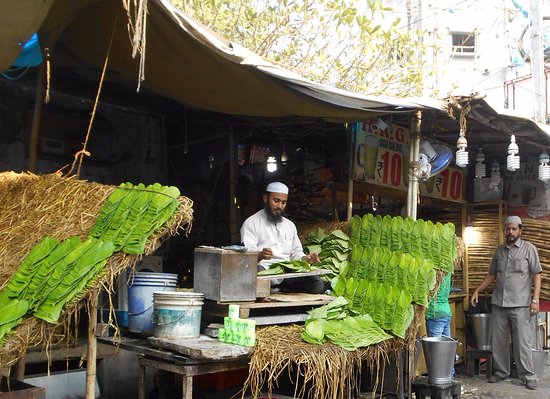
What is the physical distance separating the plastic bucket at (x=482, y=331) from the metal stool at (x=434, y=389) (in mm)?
2627

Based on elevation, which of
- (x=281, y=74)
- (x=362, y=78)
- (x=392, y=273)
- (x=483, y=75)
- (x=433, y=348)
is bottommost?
(x=433, y=348)

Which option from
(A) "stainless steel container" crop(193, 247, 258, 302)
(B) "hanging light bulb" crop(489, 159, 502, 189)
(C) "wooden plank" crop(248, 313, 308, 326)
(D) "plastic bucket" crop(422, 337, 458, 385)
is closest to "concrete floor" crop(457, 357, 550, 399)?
(D) "plastic bucket" crop(422, 337, 458, 385)

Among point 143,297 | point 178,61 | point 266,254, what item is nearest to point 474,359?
point 266,254

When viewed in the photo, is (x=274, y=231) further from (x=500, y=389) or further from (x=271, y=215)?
(x=500, y=389)

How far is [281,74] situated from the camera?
473 cm

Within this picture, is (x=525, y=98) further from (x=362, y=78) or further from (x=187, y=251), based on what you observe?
(x=187, y=251)

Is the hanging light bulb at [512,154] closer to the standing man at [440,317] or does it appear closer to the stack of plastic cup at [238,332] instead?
the standing man at [440,317]

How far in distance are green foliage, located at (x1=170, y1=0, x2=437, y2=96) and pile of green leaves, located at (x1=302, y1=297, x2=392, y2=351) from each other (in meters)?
8.09

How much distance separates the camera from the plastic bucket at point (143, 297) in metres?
4.43

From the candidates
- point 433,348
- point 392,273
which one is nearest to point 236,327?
point 392,273

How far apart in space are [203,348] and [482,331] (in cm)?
603

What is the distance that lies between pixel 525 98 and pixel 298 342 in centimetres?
1634

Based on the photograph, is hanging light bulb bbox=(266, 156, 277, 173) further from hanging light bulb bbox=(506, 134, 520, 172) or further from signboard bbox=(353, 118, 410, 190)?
hanging light bulb bbox=(506, 134, 520, 172)

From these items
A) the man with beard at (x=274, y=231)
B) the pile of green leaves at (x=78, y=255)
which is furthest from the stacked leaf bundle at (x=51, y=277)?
the man with beard at (x=274, y=231)
